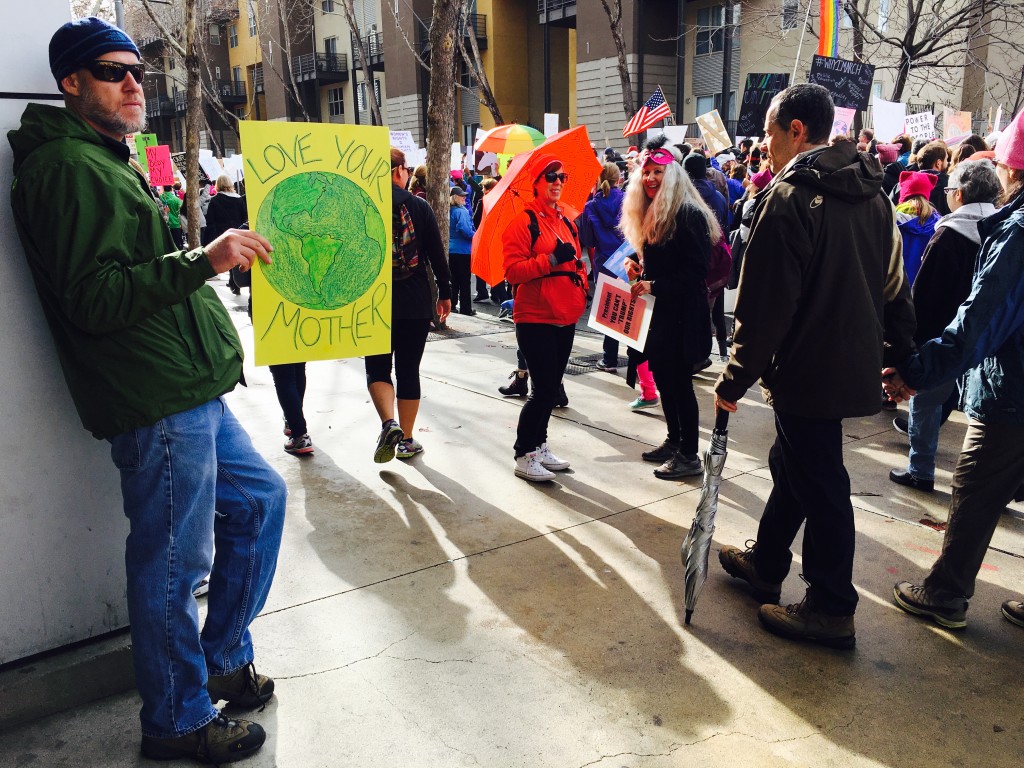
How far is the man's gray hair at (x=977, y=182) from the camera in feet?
14.4

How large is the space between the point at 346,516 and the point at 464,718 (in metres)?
2.01

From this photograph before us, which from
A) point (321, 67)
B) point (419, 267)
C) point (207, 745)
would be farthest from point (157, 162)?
point (321, 67)

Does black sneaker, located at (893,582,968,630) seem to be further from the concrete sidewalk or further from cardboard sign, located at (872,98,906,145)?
cardboard sign, located at (872,98,906,145)

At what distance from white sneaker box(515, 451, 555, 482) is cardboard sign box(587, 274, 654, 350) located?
3.21ft

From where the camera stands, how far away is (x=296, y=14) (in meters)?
43.0

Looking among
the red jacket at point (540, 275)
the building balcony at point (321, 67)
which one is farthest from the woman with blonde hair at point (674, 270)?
the building balcony at point (321, 67)

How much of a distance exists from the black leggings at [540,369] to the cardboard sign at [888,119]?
9795mm

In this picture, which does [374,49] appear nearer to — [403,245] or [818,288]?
[403,245]

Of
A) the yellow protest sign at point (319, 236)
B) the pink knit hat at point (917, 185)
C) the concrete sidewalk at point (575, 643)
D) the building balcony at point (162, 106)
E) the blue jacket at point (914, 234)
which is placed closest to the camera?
the concrete sidewalk at point (575, 643)

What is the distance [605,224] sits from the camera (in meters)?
8.32

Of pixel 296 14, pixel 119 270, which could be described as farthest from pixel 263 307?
pixel 296 14

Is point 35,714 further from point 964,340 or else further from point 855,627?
point 964,340

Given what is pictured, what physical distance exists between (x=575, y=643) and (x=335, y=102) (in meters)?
46.1

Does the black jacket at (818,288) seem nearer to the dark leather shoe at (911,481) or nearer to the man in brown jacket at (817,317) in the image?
the man in brown jacket at (817,317)
